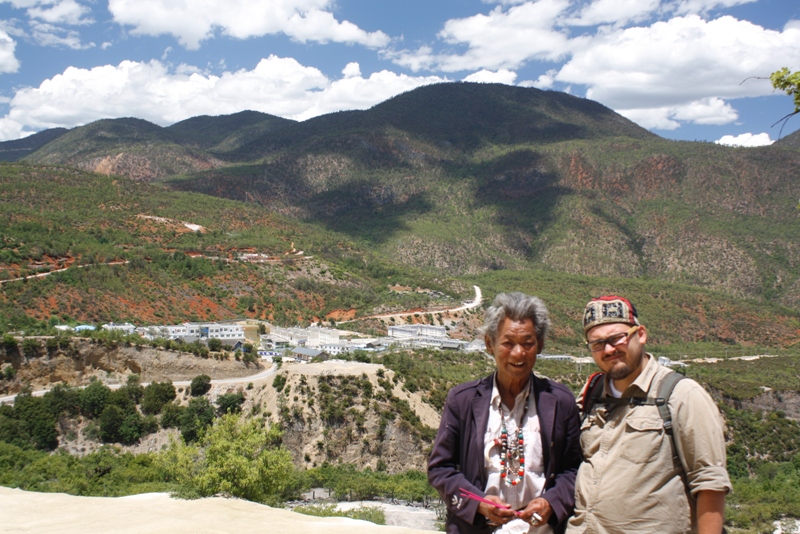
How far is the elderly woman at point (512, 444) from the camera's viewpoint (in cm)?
390

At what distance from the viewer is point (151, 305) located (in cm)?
4919

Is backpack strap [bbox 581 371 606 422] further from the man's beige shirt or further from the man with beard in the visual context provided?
the man's beige shirt

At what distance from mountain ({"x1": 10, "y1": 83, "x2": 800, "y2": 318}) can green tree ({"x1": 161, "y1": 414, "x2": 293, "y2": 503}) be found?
83909mm

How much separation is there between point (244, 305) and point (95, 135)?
5787 inches

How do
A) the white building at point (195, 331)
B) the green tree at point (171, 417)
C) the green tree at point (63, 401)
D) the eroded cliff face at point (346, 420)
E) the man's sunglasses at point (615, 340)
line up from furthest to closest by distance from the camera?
the white building at point (195, 331), the green tree at point (171, 417), the eroded cliff face at point (346, 420), the green tree at point (63, 401), the man's sunglasses at point (615, 340)

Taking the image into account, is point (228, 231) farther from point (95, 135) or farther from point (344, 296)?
point (95, 135)

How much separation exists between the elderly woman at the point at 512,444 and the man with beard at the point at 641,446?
155 mm

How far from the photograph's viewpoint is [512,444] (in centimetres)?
399

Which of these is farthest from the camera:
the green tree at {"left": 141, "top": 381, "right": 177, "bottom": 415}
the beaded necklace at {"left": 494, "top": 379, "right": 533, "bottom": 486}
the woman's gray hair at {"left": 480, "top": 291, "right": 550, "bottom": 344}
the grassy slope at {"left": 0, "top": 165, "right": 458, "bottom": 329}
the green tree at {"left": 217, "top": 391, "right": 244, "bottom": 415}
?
the grassy slope at {"left": 0, "top": 165, "right": 458, "bottom": 329}

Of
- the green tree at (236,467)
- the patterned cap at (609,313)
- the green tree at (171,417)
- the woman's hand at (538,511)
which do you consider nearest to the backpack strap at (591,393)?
the patterned cap at (609,313)

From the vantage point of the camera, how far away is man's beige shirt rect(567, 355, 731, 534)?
3418 millimetres

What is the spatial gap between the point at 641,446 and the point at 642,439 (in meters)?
0.04

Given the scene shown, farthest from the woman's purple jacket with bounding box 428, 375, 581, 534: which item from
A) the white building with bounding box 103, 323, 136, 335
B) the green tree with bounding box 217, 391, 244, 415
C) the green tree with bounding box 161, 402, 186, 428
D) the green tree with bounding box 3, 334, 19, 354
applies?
the white building with bounding box 103, 323, 136, 335

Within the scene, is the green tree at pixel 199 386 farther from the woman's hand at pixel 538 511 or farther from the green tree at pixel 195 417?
→ the woman's hand at pixel 538 511
